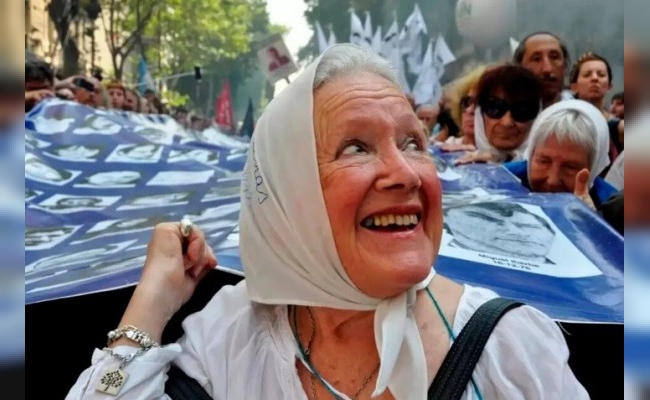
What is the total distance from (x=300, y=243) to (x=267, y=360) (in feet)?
0.88

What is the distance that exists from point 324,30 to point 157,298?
2.57 metres

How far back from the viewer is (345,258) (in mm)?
1127

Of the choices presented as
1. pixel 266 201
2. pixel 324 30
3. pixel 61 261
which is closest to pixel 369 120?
pixel 266 201

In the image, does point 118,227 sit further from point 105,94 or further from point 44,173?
point 105,94

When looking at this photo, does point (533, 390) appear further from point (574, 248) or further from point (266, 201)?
point (574, 248)

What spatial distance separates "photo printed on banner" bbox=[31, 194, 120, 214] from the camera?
6.79ft

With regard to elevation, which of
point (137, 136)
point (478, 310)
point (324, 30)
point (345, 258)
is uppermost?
point (324, 30)

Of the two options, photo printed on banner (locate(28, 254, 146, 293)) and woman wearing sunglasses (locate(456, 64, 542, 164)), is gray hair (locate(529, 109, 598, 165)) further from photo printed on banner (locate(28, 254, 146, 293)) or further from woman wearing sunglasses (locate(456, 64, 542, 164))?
photo printed on banner (locate(28, 254, 146, 293))

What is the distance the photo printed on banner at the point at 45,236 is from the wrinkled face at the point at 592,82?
2375 millimetres

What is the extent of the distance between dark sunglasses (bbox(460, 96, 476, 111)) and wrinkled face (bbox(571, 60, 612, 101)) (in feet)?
1.70

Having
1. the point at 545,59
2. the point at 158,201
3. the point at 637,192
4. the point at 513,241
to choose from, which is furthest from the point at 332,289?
the point at 545,59

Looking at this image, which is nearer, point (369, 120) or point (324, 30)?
point (369, 120)

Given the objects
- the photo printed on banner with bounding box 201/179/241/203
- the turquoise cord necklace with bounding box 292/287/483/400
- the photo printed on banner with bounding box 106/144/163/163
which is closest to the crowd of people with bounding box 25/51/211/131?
the photo printed on banner with bounding box 106/144/163/163

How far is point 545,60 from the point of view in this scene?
3.15 m
